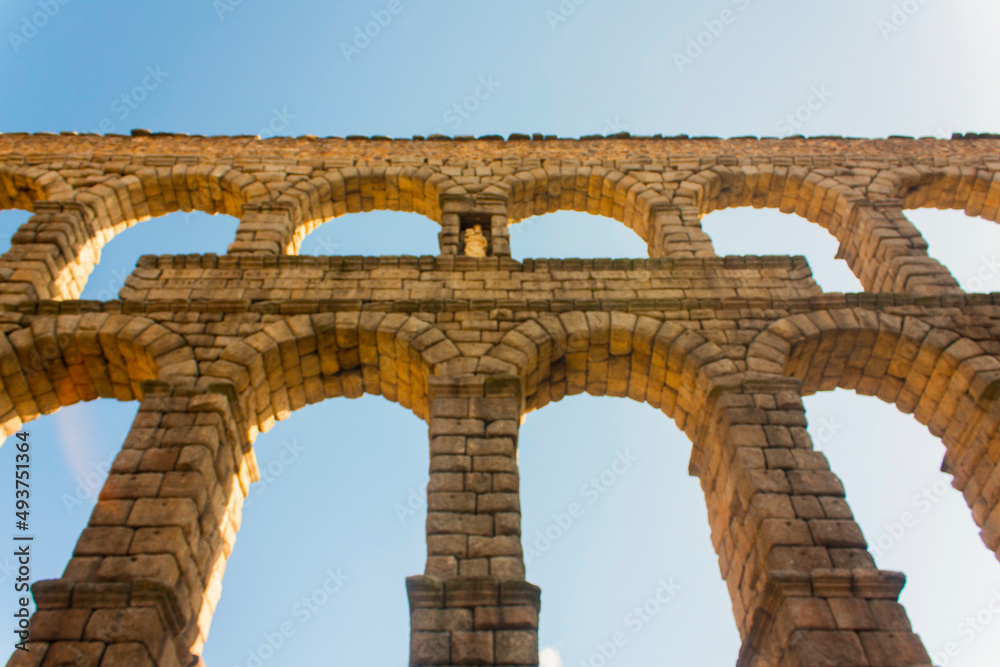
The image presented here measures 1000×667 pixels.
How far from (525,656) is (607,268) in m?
5.49

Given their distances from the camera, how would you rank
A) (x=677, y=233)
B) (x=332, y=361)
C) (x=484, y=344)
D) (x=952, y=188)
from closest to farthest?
(x=484, y=344)
(x=332, y=361)
(x=677, y=233)
(x=952, y=188)

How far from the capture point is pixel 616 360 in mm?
9297

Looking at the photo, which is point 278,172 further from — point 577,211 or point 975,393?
point 975,393

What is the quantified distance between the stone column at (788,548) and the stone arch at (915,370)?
0.93 m

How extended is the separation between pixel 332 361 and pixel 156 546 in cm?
312

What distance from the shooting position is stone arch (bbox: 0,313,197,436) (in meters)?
8.76

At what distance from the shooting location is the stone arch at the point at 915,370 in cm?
856

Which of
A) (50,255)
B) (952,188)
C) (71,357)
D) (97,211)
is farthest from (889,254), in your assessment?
(97,211)

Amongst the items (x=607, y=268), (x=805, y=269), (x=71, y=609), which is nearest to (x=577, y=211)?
(x=607, y=268)

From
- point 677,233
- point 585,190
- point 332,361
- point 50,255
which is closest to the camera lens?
point 332,361

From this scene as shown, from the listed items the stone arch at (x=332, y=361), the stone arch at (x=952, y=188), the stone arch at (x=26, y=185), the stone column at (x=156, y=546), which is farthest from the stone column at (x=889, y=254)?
the stone arch at (x=26, y=185)

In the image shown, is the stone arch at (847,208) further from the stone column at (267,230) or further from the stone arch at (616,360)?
the stone column at (267,230)

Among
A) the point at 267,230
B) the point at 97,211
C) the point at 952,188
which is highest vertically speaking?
the point at 952,188

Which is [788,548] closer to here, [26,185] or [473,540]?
[473,540]
